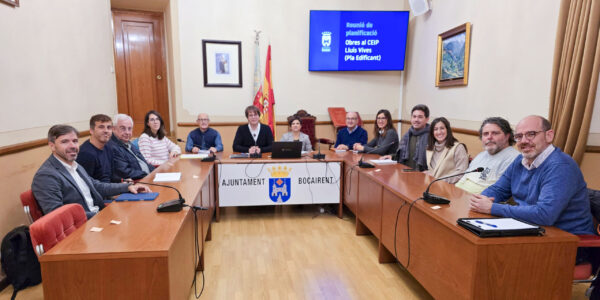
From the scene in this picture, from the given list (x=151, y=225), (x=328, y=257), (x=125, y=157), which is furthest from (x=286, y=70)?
(x=151, y=225)

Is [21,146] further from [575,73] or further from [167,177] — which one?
[575,73]

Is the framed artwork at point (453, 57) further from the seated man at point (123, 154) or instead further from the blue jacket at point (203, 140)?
the seated man at point (123, 154)

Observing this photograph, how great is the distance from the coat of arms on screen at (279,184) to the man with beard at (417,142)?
1.07 meters

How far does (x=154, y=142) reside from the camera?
12.1 feet

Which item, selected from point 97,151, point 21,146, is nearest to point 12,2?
point 21,146

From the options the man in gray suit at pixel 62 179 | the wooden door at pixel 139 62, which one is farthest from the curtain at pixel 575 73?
the wooden door at pixel 139 62

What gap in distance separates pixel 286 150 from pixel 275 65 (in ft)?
7.12

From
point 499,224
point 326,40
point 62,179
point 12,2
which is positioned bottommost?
point 499,224

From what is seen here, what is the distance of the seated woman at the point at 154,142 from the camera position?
362 centimetres

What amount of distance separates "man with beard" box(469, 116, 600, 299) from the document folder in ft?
0.26

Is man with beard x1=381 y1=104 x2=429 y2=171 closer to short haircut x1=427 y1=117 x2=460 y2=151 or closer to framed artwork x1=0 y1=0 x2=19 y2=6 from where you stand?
short haircut x1=427 y1=117 x2=460 y2=151

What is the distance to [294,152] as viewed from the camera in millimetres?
3578

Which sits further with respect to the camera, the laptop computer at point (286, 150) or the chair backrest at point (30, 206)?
the laptop computer at point (286, 150)

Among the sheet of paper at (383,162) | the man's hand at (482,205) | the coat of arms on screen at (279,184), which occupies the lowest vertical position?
the coat of arms on screen at (279,184)
